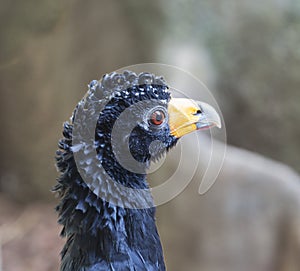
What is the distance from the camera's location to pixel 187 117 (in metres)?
1.81

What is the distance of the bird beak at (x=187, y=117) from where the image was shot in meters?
1.81

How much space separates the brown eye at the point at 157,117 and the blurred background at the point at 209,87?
1.29 metres

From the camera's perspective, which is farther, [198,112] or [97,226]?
[198,112]

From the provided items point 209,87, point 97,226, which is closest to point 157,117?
point 97,226

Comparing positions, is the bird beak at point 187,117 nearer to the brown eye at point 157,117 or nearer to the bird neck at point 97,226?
the brown eye at point 157,117

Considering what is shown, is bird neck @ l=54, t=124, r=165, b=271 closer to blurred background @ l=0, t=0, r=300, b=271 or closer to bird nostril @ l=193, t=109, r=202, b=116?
bird nostril @ l=193, t=109, r=202, b=116

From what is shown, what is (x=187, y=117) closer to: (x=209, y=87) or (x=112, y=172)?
(x=112, y=172)

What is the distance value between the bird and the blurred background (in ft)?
4.27

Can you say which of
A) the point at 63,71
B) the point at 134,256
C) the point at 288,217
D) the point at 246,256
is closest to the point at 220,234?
the point at 246,256

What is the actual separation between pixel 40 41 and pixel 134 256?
2759 millimetres

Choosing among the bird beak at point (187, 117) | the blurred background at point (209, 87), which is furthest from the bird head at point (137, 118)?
the blurred background at point (209, 87)

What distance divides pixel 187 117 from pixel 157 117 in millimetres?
108

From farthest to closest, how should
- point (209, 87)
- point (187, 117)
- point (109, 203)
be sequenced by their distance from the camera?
point (209, 87) → point (187, 117) → point (109, 203)

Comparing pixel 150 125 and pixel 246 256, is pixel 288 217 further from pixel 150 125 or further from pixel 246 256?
pixel 150 125
